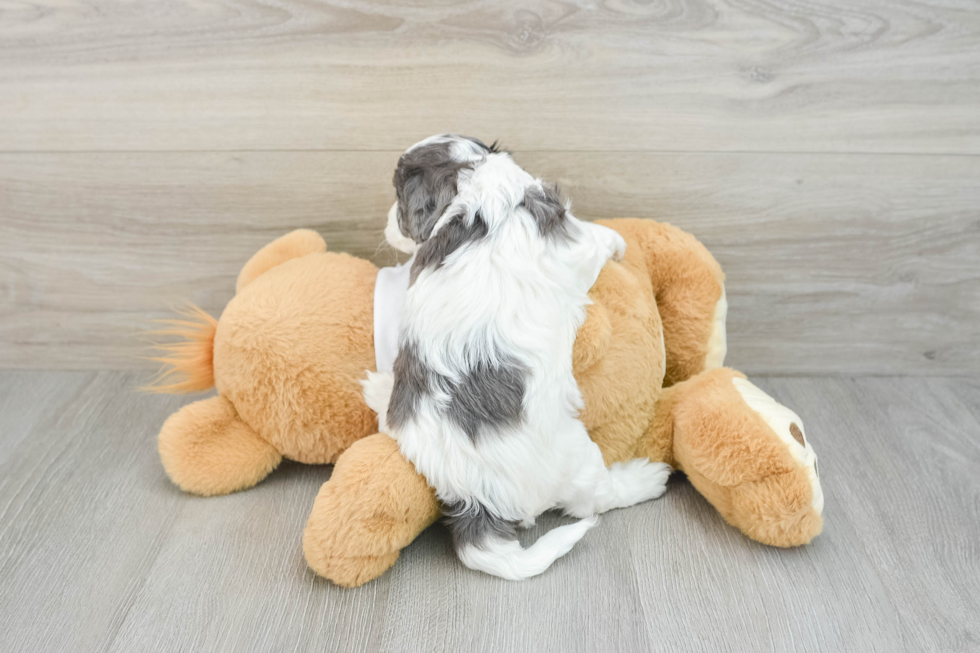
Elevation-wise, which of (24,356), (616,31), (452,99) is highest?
(616,31)

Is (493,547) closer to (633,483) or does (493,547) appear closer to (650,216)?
(633,483)

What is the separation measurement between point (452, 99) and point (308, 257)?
0.32 meters

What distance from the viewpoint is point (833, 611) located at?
2.76 ft

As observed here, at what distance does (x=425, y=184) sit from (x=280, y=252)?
1.14ft

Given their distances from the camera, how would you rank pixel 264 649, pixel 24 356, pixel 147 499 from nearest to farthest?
pixel 264 649 < pixel 147 499 < pixel 24 356

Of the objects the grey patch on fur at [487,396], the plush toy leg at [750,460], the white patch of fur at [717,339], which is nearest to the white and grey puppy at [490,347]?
the grey patch on fur at [487,396]

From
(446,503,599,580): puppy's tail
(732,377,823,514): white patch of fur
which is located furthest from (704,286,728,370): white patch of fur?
(446,503,599,580): puppy's tail

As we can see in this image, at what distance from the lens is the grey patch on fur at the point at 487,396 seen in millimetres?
819

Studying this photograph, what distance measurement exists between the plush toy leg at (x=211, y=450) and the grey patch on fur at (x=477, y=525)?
1.05 ft

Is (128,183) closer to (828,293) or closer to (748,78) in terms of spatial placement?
(748,78)

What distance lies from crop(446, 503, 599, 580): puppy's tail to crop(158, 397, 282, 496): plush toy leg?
320 millimetres

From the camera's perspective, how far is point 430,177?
0.86 m

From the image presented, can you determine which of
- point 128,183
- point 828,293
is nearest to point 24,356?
point 128,183

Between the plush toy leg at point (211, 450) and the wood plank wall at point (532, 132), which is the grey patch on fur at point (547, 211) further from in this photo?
the plush toy leg at point (211, 450)
